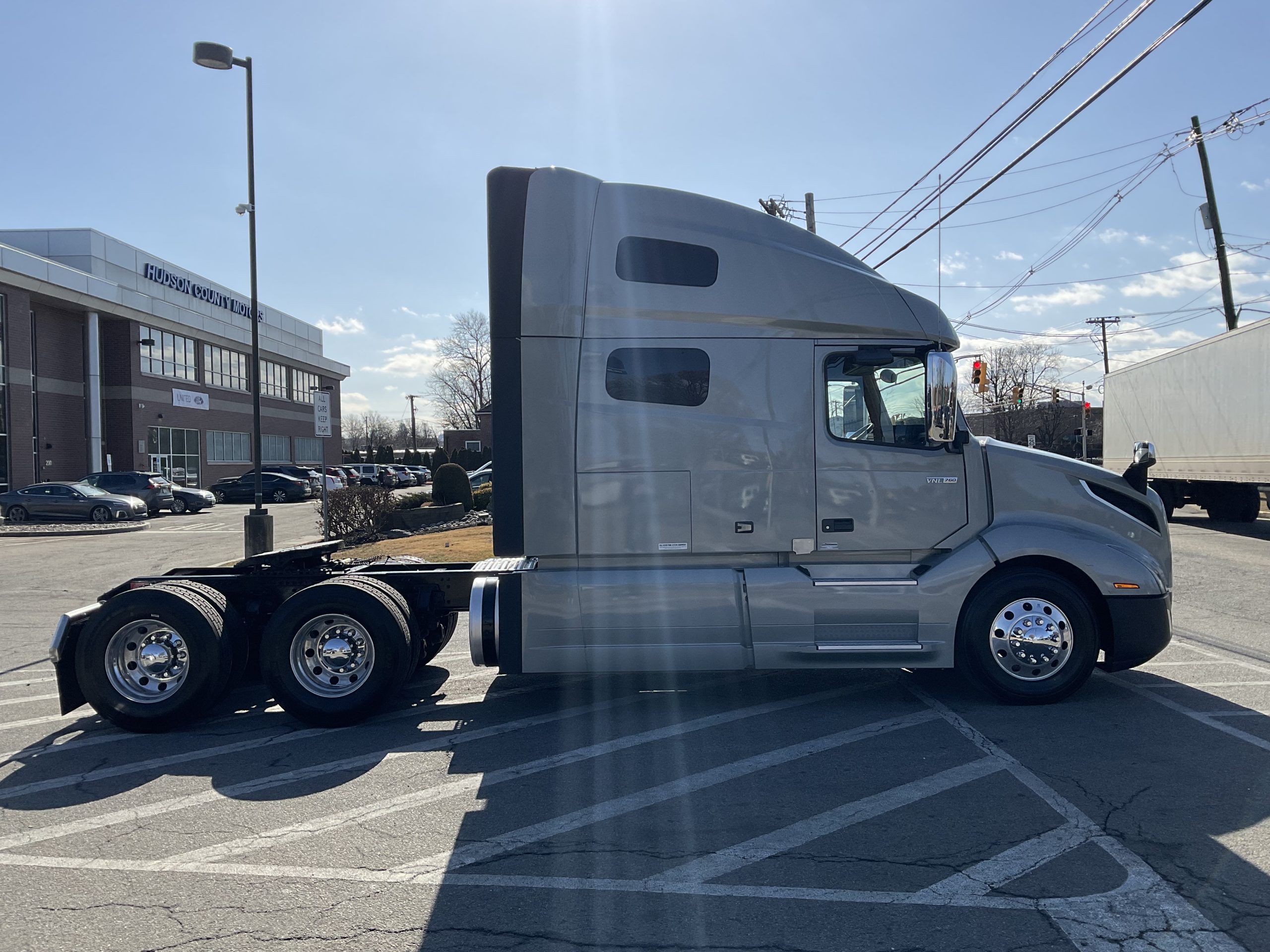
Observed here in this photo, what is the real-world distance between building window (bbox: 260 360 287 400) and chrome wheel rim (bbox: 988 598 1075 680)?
6008 cm

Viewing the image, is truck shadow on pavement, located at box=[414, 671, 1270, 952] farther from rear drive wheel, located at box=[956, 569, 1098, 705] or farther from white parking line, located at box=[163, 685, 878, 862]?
rear drive wheel, located at box=[956, 569, 1098, 705]

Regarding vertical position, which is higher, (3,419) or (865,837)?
(3,419)

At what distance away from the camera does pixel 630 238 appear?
645 cm

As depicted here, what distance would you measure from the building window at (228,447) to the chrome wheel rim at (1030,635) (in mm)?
51991

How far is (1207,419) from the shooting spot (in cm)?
1906

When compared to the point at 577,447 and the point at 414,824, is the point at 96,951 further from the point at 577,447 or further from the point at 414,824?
the point at 577,447

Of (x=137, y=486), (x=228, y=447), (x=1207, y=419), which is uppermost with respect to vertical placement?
(x=228, y=447)

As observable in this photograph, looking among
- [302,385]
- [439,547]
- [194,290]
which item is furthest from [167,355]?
[439,547]

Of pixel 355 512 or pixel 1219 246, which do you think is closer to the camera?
pixel 355 512

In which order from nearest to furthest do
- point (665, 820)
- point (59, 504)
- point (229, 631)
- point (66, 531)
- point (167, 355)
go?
point (665, 820) → point (229, 631) → point (66, 531) → point (59, 504) → point (167, 355)

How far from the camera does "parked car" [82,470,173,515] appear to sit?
34062 millimetres

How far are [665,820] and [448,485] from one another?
60.6 feet

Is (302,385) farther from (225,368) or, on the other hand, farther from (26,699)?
(26,699)

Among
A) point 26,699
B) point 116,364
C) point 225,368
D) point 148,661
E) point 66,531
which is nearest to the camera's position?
point 148,661
